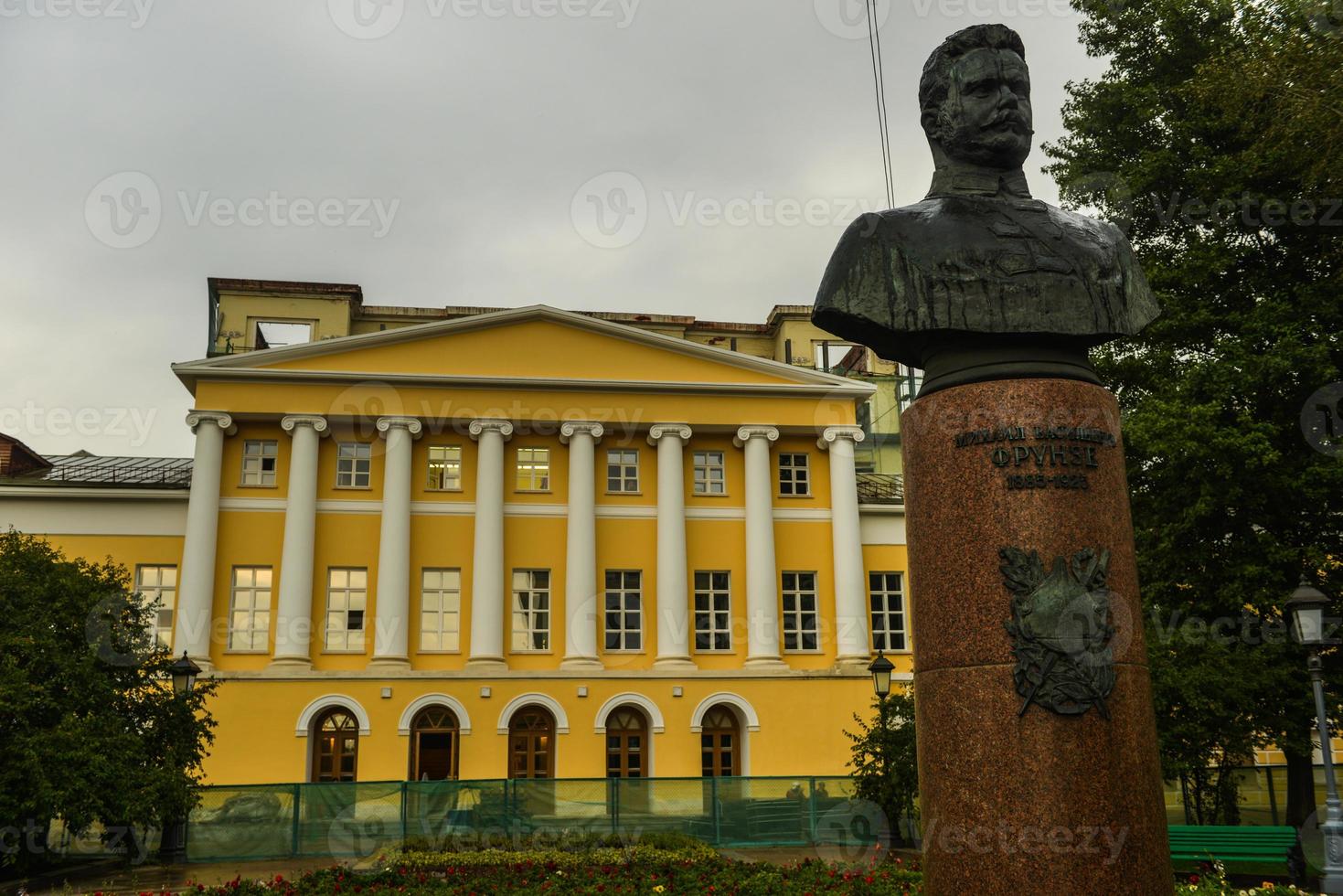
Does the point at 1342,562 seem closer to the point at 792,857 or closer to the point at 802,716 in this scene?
the point at 792,857

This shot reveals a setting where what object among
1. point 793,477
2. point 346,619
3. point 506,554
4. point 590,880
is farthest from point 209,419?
point 590,880

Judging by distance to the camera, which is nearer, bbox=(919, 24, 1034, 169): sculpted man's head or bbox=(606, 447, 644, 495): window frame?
bbox=(919, 24, 1034, 169): sculpted man's head

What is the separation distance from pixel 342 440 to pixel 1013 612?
31571 millimetres

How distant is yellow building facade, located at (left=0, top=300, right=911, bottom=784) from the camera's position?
3297cm

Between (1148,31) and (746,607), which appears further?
(746,607)

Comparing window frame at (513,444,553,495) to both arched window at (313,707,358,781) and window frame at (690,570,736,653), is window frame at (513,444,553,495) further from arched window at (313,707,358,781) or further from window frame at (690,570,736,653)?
arched window at (313,707,358,781)

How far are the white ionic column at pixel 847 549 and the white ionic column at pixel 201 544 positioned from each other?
1835 cm

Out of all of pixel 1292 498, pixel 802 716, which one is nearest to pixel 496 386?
pixel 802 716

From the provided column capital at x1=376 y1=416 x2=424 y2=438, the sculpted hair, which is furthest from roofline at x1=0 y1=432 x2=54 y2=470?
the sculpted hair

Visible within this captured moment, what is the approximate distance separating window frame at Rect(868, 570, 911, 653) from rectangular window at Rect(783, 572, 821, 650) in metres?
1.88

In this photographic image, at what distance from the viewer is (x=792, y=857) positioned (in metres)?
19.4

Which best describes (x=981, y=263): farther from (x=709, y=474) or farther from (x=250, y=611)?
(x=250, y=611)

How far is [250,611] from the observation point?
3353 cm

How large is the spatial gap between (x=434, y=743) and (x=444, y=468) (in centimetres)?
823
